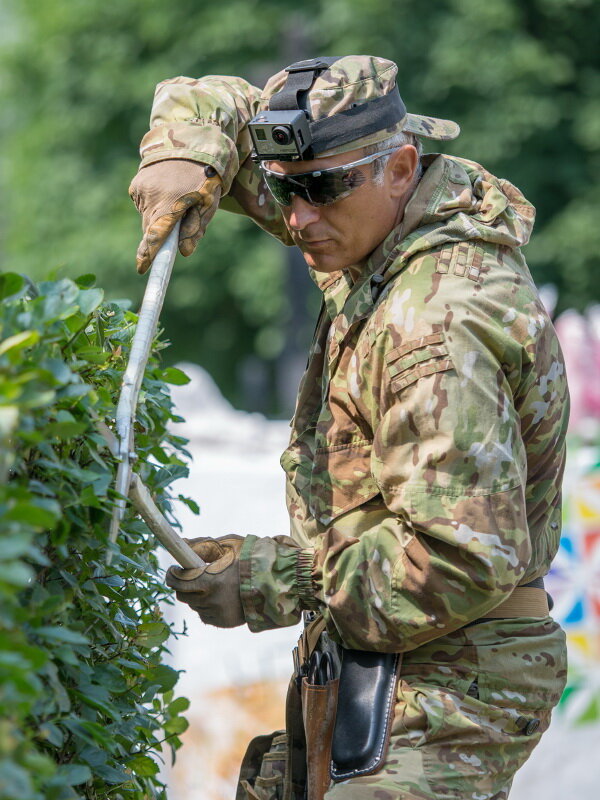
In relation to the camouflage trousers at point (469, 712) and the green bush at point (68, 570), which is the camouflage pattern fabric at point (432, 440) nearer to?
the camouflage trousers at point (469, 712)

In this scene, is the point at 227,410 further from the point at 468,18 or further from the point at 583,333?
the point at 468,18

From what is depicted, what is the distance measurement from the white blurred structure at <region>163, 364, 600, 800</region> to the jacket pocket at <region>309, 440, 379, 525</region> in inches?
110

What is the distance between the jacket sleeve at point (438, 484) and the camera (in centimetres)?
259

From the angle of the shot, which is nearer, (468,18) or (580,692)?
(580,692)

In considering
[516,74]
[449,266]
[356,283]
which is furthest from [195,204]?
[516,74]

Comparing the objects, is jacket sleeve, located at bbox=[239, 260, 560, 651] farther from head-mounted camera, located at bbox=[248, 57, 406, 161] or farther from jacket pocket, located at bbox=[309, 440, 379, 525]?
head-mounted camera, located at bbox=[248, 57, 406, 161]

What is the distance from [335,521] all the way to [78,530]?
785 millimetres

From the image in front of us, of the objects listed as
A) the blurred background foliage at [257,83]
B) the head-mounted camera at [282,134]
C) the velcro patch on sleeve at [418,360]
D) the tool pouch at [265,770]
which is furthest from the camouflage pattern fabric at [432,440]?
the blurred background foliage at [257,83]

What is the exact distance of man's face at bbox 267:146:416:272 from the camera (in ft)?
9.59

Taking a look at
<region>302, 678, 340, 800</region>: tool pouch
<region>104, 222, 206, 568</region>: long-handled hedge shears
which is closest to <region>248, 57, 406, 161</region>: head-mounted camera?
<region>104, 222, 206, 568</region>: long-handled hedge shears

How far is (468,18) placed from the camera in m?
15.6

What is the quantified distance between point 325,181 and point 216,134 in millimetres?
494

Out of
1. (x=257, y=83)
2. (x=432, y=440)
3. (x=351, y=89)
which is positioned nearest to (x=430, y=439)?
(x=432, y=440)

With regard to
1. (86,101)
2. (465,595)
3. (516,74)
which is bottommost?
(465,595)
